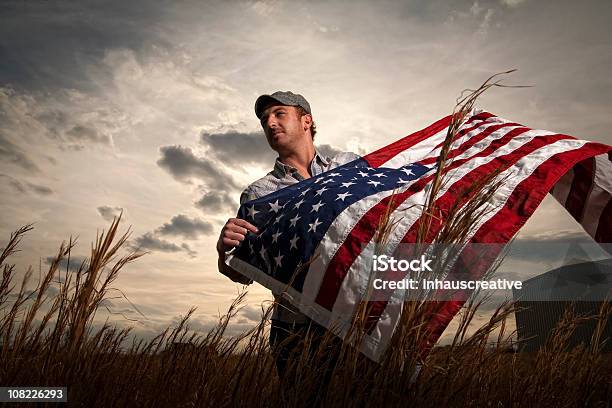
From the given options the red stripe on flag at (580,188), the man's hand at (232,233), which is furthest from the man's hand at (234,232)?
the red stripe on flag at (580,188)

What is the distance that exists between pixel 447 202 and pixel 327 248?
84cm

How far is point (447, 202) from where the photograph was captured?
2668mm

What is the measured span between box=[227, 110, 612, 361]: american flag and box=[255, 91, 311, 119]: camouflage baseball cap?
3.77ft

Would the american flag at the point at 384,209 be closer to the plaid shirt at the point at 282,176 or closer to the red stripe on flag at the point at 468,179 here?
the red stripe on flag at the point at 468,179

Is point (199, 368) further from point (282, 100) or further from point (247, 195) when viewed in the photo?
point (282, 100)

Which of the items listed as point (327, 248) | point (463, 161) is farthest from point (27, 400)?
point (463, 161)

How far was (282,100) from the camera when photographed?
14.3 feet

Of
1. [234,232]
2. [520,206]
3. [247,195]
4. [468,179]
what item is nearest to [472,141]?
[468,179]

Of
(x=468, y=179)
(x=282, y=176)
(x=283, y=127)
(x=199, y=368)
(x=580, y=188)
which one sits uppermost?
(x=283, y=127)

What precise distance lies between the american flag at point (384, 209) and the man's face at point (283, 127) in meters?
0.89

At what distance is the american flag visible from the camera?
2406 mm

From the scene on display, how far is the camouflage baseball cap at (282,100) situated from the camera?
→ 437cm

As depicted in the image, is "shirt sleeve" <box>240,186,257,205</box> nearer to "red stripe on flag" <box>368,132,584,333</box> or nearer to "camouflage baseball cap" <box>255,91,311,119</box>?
"camouflage baseball cap" <box>255,91,311,119</box>

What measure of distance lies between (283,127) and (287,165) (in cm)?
40
